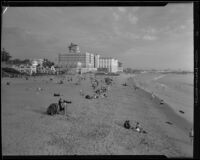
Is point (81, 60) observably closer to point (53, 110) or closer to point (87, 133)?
point (53, 110)

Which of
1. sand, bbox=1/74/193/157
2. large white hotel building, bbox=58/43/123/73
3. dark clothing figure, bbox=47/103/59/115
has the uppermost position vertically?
large white hotel building, bbox=58/43/123/73

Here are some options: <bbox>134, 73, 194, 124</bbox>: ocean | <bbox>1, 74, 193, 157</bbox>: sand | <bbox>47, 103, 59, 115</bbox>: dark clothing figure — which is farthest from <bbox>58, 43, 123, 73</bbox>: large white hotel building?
<bbox>134, 73, 194, 124</bbox>: ocean

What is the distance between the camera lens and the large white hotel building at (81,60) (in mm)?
3920

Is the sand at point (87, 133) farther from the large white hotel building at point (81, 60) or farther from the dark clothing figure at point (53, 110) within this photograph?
the large white hotel building at point (81, 60)

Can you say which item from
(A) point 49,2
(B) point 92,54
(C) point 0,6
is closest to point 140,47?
(B) point 92,54

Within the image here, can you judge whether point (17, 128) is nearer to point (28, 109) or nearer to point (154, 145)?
point (28, 109)

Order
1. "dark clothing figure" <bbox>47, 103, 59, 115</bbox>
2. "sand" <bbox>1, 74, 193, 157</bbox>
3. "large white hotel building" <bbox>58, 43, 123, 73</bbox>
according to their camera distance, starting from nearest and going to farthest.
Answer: "sand" <bbox>1, 74, 193, 157</bbox> < "dark clothing figure" <bbox>47, 103, 59, 115</bbox> < "large white hotel building" <bbox>58, 43, 123, 73</bbox>

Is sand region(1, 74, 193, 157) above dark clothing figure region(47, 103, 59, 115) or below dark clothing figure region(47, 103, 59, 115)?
below

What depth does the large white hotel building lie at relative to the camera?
12.9 ft

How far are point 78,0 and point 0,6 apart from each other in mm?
899

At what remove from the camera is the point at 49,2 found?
62.6 inches

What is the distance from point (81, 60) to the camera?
4.07 m

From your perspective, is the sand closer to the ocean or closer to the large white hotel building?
the ocean

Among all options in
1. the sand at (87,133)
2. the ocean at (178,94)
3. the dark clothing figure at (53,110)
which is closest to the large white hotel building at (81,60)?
the sand at (87,133)
